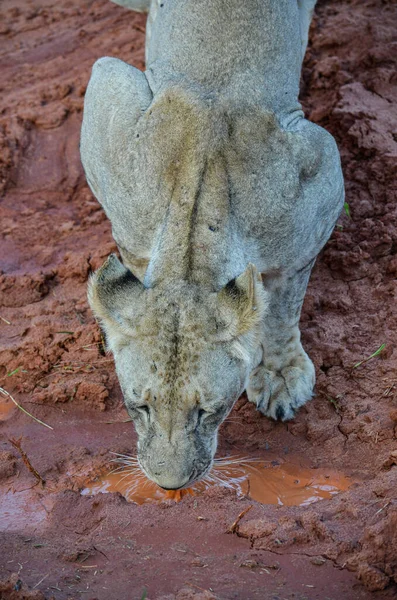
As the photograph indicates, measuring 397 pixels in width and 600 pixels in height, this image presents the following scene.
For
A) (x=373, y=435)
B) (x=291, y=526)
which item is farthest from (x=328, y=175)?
(x=291, y=526)

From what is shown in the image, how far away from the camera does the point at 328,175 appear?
232 inches

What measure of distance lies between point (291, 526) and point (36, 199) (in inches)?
172

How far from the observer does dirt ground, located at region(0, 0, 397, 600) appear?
4.53 metres

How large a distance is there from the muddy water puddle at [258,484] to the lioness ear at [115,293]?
123 centimetres

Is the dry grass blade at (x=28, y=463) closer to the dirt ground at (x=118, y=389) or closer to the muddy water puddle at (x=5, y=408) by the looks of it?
the dirt ground at (x=118, y=389)

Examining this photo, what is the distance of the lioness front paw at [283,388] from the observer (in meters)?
6.04

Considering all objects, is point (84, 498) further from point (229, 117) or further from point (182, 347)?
point (229, 117)

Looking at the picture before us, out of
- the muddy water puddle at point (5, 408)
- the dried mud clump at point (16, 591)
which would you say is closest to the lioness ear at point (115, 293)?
the dried mud clump at point (16, 591)

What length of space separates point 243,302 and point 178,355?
0.42 metres

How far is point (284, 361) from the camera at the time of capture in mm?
6227

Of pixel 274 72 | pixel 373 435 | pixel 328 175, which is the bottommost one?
pixel 373 435

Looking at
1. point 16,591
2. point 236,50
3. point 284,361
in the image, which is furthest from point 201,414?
point 236,50

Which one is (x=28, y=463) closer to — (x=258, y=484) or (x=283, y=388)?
(x=258, y=484)

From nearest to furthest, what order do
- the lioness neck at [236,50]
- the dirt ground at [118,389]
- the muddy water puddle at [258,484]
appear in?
1. the dirt ground at [118,389]
2. the muddy water puddle at [258,484]
3. the lioness neck at [236,50]
